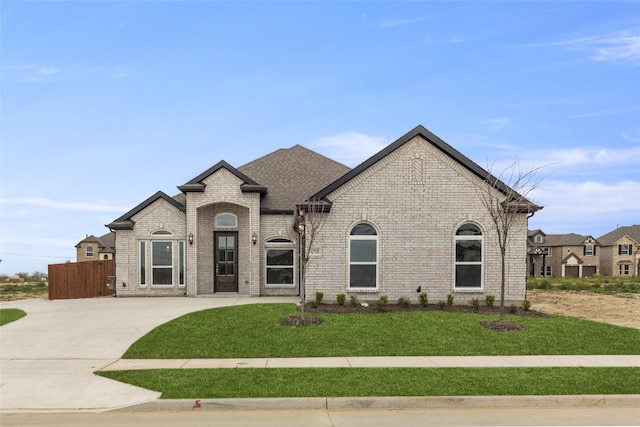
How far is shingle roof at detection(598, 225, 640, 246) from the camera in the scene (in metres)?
60.9

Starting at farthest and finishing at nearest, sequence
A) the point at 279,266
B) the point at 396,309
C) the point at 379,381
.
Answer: the point at 279,266, the point at 396,309, the point at 379,381

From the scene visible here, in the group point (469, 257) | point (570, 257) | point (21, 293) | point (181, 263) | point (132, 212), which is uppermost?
point (132, 212)

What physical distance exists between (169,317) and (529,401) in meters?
10.1

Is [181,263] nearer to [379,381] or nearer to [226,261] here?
[226,261]

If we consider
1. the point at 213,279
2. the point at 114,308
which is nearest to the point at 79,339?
Result: the point at 114,308

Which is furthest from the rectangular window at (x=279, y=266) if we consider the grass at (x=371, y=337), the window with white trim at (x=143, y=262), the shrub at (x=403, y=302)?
the grass at (x=371, y=337)

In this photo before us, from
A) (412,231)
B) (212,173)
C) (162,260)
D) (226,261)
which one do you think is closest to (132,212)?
(162,260)

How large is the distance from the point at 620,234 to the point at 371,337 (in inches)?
2616

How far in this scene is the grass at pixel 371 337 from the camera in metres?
9.43

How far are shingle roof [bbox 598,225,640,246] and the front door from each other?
2418 inches

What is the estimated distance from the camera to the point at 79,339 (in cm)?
1071

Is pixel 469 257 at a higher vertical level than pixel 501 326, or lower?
higher

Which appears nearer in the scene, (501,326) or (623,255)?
(501,326)

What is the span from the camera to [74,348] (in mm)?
9977
